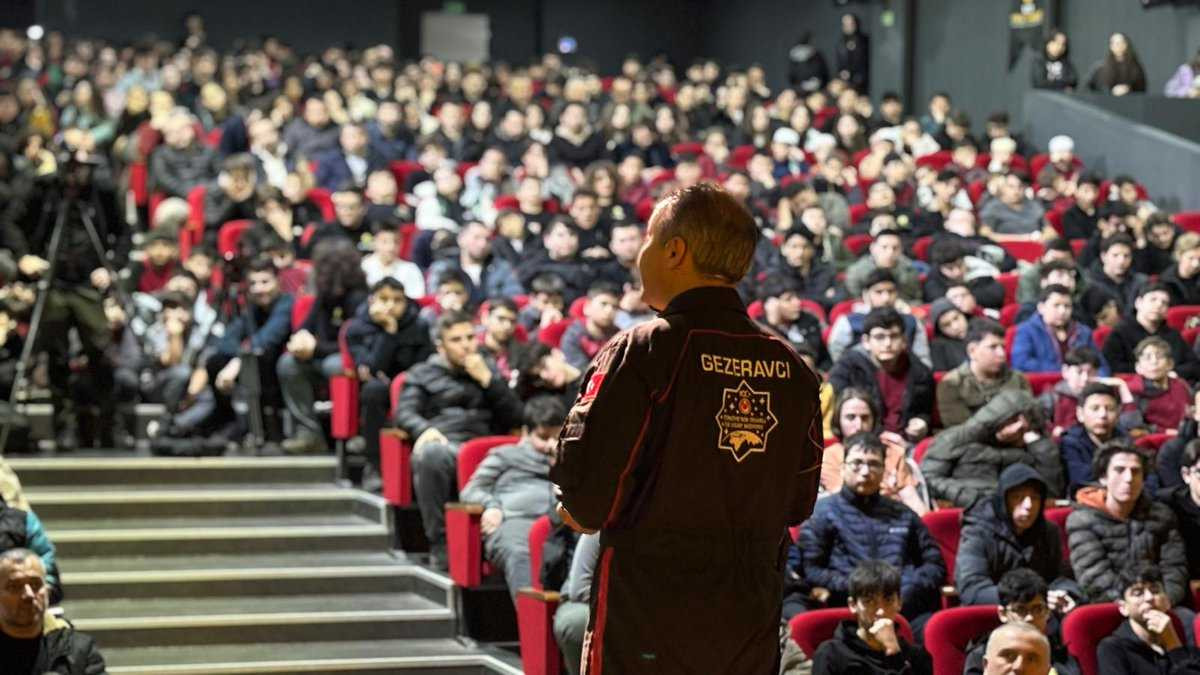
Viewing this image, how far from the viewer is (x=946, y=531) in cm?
598

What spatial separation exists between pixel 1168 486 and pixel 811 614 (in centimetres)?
202

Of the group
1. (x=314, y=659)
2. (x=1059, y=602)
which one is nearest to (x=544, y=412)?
(x=314, y=659)

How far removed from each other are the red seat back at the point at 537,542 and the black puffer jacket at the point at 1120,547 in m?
1.69

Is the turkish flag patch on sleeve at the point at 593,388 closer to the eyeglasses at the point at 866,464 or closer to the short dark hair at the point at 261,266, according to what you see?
the eyeglasses at the point at 866,464

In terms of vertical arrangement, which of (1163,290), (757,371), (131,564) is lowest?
(131,564)

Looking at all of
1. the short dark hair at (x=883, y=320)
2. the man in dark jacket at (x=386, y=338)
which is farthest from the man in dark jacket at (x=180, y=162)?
the short dark hair at (x=883, y=320)

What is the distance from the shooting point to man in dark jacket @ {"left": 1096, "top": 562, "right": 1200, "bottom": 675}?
16.9 ft

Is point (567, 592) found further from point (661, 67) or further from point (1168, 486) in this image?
point (661, 67)

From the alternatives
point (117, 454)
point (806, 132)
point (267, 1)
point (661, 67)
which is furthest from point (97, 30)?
point (117, 454)

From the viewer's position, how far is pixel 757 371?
8.92 feet

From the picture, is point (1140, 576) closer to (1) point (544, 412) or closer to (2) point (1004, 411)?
(2) point (1004, 411)

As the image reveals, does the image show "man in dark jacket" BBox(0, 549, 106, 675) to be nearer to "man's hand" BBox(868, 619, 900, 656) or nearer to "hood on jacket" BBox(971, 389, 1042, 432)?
"man's hand" BBox(868, 619, 900, 656)

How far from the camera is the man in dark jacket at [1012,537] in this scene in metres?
5.66

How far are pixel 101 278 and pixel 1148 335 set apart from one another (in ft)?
15.4
